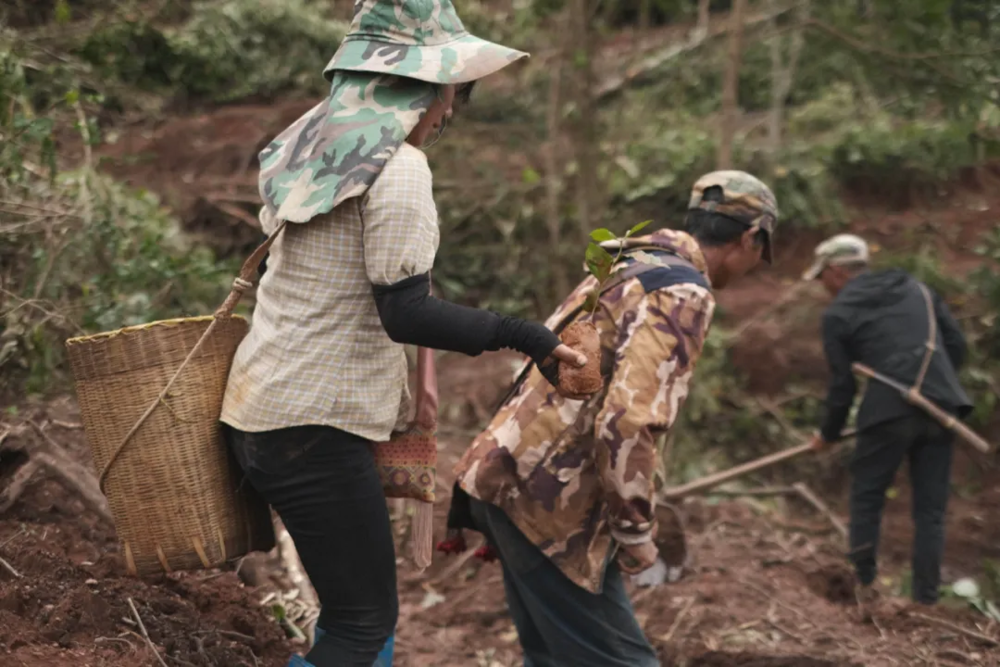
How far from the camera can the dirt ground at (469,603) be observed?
3.09m

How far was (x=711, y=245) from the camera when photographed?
3.29 m

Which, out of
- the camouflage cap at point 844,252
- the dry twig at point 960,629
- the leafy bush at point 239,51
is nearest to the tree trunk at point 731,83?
the camouflage cap at point 844,252

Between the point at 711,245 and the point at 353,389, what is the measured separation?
130cm

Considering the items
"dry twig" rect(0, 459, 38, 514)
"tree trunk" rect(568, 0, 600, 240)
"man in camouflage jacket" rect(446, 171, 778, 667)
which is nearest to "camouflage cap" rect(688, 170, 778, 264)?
"man in camouflage jacket" rect(446, 171, 778, 667)

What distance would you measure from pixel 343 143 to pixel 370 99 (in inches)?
5.4

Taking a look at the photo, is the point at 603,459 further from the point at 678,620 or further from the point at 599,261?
the point at 678,620

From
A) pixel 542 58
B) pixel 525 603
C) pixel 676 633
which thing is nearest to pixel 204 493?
pixel 525 603

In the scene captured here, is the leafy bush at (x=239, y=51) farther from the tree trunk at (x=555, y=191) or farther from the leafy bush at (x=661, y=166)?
the tree trunk at (x=555, y=191)

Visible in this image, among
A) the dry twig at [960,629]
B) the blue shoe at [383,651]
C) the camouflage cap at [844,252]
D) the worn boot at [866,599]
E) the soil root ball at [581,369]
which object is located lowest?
the worn boot at [866,599]

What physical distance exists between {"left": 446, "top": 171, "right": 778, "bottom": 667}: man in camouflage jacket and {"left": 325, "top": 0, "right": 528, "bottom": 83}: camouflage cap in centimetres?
80

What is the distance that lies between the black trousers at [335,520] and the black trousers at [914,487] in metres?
3.93

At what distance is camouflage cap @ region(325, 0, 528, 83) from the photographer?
246cm

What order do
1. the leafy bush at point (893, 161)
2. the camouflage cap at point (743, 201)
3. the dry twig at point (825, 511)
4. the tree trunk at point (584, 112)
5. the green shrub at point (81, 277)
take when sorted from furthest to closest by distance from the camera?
the leafy bush at point (893, 161), the tree trunk at point (584, 112), the dry twig at point (825, 511), the green shrub at point (81, 277), the camouflage cap at point (743, 201)

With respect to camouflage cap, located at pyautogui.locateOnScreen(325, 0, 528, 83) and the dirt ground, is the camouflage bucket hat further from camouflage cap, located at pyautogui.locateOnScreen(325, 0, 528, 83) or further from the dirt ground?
the dirt ground
